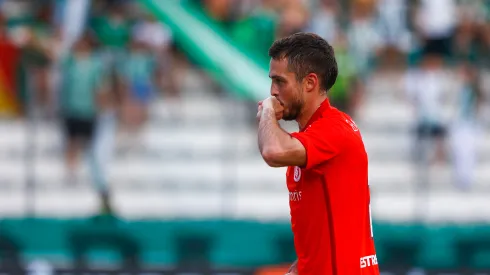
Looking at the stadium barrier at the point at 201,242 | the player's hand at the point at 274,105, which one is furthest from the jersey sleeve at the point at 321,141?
the stadium barrier at the point at 201,242

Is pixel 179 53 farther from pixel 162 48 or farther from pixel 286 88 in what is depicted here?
pixel 286 88

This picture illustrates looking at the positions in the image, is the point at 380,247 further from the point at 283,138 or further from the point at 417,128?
the point at 283,138

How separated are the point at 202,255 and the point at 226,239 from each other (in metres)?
0.33

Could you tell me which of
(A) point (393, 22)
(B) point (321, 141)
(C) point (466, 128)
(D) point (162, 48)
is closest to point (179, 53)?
(D) point (162, 48)

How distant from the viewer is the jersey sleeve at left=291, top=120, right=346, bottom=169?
4707mm

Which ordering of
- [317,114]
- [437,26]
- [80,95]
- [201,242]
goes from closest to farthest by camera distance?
[317,114], [201,242], [80,95], [437,26]

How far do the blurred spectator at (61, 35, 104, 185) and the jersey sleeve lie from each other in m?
8.15

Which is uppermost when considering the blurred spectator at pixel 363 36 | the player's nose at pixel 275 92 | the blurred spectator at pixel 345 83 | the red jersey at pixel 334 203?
the blurred spectator at pixel 363 36

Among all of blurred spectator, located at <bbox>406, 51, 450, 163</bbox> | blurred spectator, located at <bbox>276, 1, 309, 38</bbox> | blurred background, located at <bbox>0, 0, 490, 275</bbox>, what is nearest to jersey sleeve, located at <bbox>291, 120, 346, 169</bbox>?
blurred background, located at <bbox>0, 0, 490, 275</bbox>

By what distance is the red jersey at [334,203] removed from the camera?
Answer: 4.84 m

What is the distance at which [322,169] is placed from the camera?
484 centimetres

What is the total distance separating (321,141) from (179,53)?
9813mm

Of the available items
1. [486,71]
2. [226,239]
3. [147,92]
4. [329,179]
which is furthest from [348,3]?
[329,179]

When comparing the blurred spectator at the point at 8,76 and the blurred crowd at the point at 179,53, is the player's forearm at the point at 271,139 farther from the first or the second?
the blurred spectator at the point at 8,76
